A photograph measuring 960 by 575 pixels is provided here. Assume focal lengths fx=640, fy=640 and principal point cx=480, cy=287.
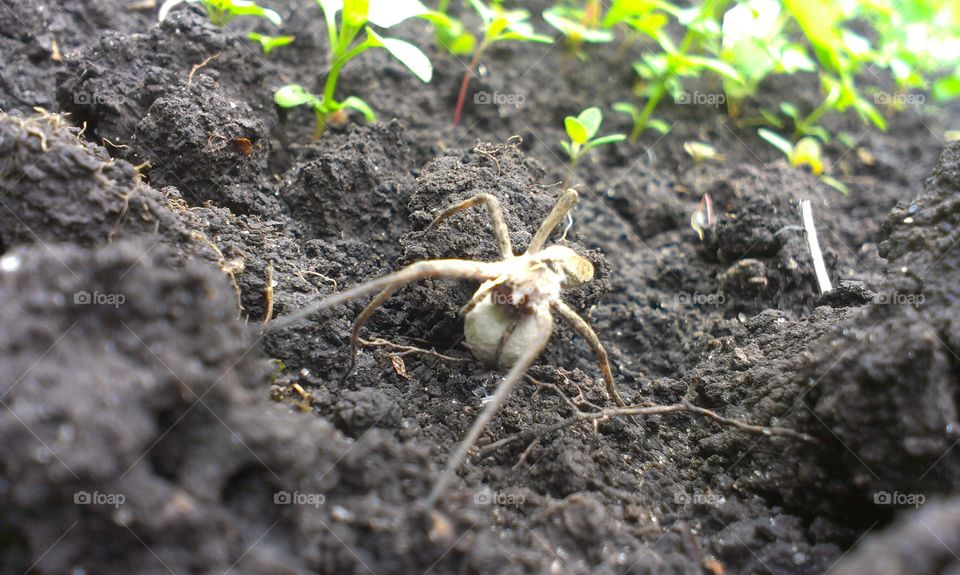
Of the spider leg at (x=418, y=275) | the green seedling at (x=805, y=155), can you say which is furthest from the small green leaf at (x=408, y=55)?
the green seedling at (x=805, y=155)

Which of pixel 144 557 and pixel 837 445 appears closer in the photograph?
pixel 144 557

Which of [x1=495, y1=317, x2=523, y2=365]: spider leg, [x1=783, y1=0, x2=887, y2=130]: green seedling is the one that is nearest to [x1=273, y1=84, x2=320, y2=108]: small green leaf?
[x1=495, y1=317, x2=523, y2=365]: spider leg

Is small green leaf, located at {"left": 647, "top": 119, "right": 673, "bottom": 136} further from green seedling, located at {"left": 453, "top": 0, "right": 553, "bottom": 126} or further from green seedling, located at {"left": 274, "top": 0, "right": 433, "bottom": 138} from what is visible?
green seedling, located at {"left": 274, "top": 0, "right": 433, "bottom": 138}

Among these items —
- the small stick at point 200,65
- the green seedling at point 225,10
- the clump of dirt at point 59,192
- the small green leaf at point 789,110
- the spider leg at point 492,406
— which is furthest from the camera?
the small green leaf at point 789,110

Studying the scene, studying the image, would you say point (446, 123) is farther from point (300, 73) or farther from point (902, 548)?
point (902, 548)

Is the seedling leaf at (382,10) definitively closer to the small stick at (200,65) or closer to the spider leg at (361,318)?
the small stick at (200,65)

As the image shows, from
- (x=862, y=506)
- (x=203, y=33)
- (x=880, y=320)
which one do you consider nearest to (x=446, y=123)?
(x=203, y=33)
